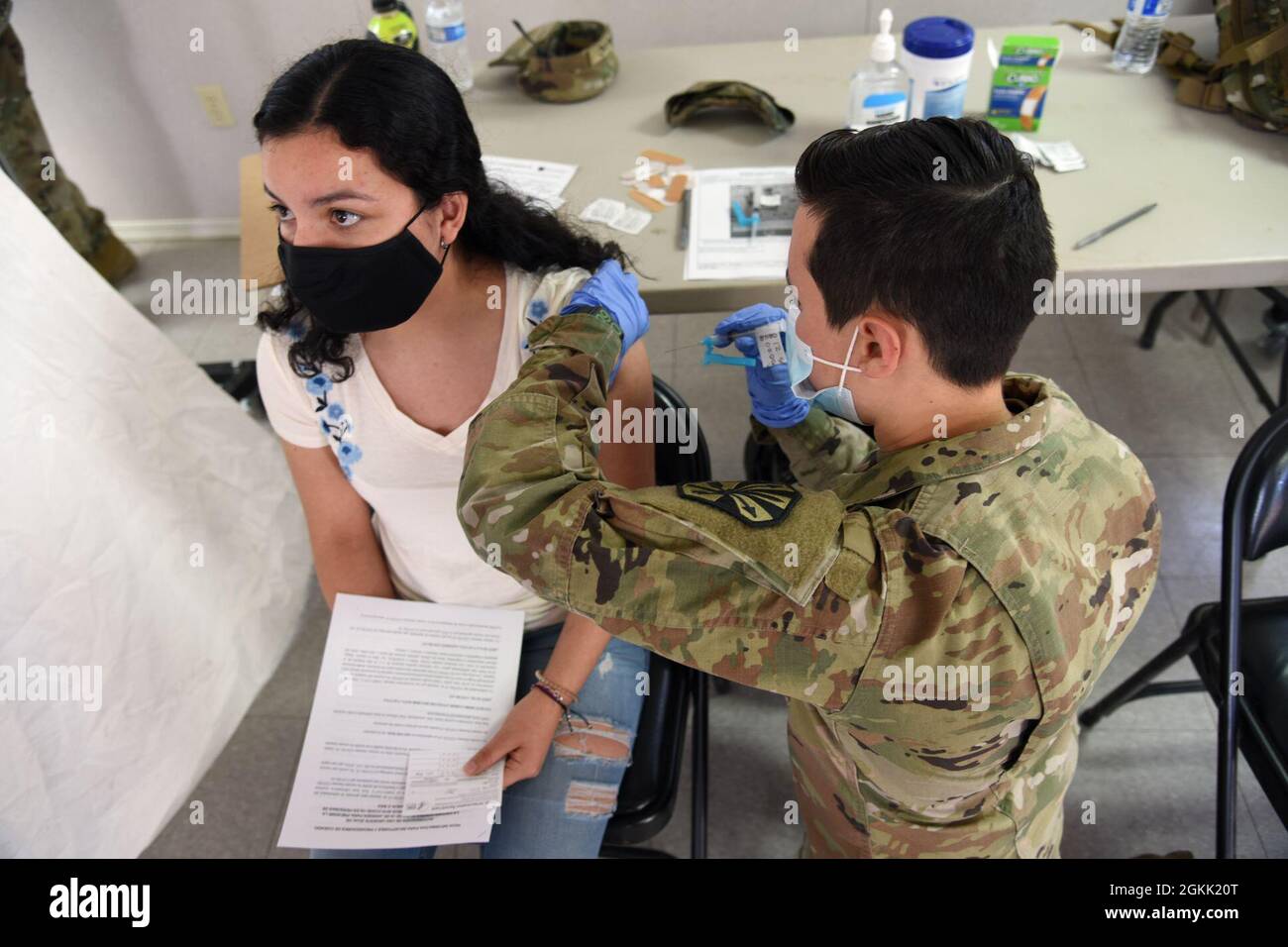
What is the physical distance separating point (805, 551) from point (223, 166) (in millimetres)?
2899

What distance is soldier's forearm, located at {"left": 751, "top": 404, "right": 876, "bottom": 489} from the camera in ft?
4.07

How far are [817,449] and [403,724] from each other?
70 centimetres

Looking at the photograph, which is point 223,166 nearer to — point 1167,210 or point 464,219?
point 464,219

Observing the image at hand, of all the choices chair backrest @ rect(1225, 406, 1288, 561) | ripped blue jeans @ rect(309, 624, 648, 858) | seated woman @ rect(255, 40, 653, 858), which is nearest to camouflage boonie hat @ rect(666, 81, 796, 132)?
seated woman @ rect(255, 40, 653, 858)

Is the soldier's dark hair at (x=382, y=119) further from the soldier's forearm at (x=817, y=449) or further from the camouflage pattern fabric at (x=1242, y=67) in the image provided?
the camouflage pattern fabric at (x=1242, y=67)

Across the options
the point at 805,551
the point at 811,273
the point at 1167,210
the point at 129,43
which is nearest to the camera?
the point at 805,551

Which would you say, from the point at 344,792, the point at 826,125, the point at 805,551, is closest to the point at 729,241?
the point at 826,125

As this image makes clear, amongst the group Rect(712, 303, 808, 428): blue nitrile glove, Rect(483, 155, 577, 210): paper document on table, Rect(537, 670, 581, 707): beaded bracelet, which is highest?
Rect(483, 155, 577, 210): paper document on table

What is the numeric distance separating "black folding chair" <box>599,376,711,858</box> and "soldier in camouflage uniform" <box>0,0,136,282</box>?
6.57ft

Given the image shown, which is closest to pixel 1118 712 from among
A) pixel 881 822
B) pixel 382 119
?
pixel 881 822

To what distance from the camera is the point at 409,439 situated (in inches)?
46.6

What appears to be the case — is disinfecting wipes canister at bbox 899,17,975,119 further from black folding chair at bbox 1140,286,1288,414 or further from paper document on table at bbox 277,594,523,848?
paper document on table at bbox 277,594,523,848
